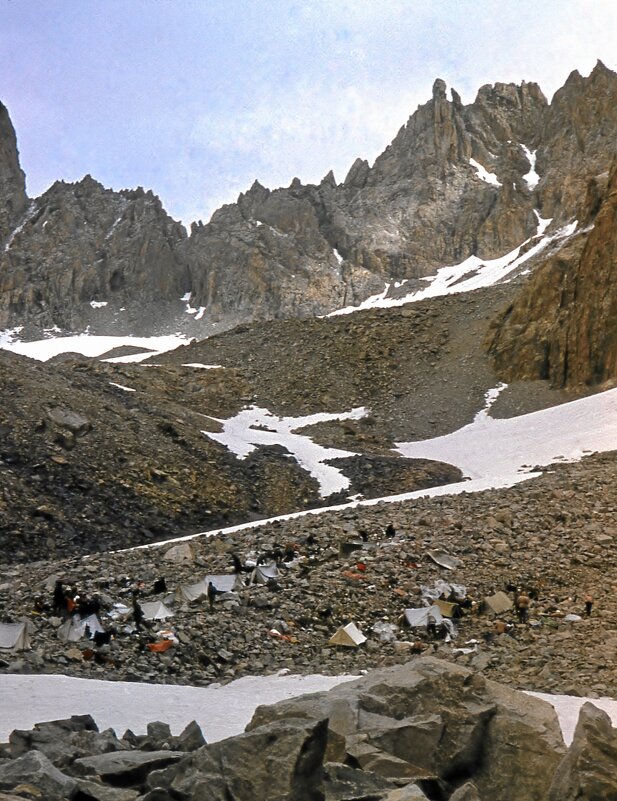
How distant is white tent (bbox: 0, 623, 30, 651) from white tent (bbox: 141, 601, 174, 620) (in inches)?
84.2

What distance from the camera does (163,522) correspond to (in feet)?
88.3

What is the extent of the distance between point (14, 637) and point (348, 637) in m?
5.47

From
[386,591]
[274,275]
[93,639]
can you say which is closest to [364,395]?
[386,591]

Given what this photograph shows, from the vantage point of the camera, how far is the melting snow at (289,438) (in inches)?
1330

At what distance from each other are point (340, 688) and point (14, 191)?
635ft

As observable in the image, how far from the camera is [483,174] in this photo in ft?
519

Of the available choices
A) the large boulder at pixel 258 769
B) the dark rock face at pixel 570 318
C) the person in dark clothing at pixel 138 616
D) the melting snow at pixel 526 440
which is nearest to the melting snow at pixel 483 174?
the dark rock face at pixel 570 318

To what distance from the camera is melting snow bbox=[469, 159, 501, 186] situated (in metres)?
157

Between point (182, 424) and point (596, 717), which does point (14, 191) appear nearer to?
point (182, 424)

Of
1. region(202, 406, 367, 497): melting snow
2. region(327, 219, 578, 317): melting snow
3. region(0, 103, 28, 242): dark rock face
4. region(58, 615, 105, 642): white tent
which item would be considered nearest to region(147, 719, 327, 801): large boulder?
region(58, 615, 105, 642): white tent

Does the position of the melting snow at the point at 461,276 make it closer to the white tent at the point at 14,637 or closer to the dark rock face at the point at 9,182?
the dark rock face at the point at 9,182

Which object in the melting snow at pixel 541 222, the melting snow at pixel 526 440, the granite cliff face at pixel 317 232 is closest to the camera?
the melting snow at pixel 526 440

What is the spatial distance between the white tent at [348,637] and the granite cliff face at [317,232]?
→ 128 meters

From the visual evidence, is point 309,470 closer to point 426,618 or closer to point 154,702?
point 426,618
